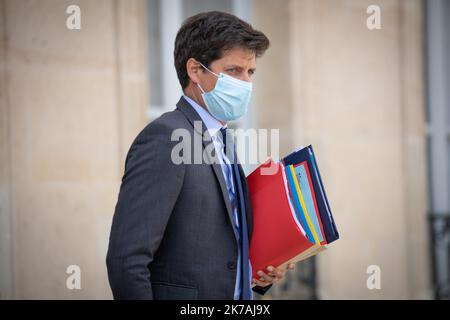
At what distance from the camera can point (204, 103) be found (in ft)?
7.16

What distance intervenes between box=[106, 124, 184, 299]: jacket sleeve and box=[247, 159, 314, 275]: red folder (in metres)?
0.34

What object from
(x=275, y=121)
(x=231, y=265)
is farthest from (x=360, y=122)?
(x=231, y=265)

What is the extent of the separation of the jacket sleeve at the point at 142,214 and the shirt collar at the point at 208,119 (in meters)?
0.29

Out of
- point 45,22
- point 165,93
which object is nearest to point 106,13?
point 45,22

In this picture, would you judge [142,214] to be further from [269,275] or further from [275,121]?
[275,121]

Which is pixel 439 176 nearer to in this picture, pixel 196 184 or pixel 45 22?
pixel 45 22

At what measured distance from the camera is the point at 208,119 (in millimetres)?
2160

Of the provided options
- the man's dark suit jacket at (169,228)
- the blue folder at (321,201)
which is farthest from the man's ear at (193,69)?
the blue folder at (321,201)

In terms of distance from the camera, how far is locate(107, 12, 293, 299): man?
5.94 ft

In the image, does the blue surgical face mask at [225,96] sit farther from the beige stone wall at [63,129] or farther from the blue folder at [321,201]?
the beige stone wall at [63,129]

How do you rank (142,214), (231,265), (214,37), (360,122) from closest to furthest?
1. (142,214)
2. (231,265)
3. (214,37)
4. (360,122)

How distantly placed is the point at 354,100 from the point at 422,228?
1448 millimetres

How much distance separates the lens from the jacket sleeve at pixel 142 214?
5.82 feet

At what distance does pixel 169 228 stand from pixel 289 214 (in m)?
0.39
